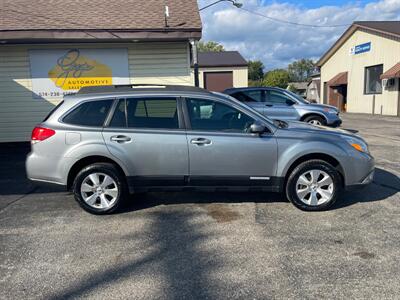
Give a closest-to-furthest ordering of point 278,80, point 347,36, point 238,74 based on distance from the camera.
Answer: point 347,36 < point 238,74 < point 278,80

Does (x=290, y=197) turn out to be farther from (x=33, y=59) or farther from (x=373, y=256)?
(x=33, y=59)

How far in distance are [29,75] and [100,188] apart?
6.73 m

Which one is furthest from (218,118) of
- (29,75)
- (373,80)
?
(373,80)

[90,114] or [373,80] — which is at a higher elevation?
[373,80]

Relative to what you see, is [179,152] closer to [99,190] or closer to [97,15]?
[99,190]

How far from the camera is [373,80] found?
2425 centimetres

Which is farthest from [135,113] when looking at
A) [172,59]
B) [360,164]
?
[172,59]

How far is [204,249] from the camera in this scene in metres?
3.66

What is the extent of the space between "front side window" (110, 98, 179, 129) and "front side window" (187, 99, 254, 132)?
0.26 metres

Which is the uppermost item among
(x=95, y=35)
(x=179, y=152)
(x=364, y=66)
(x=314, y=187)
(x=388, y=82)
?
(x=364, y=66)

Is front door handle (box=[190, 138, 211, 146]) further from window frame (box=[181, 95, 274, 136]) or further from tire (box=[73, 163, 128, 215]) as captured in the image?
tire (box=[73, 163, 128, 215])

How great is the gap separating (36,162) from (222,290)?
317 centimetres

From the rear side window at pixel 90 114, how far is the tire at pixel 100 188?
605mm

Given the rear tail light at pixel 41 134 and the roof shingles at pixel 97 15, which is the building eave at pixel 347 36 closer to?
the roof shingles at pixel 97 15
